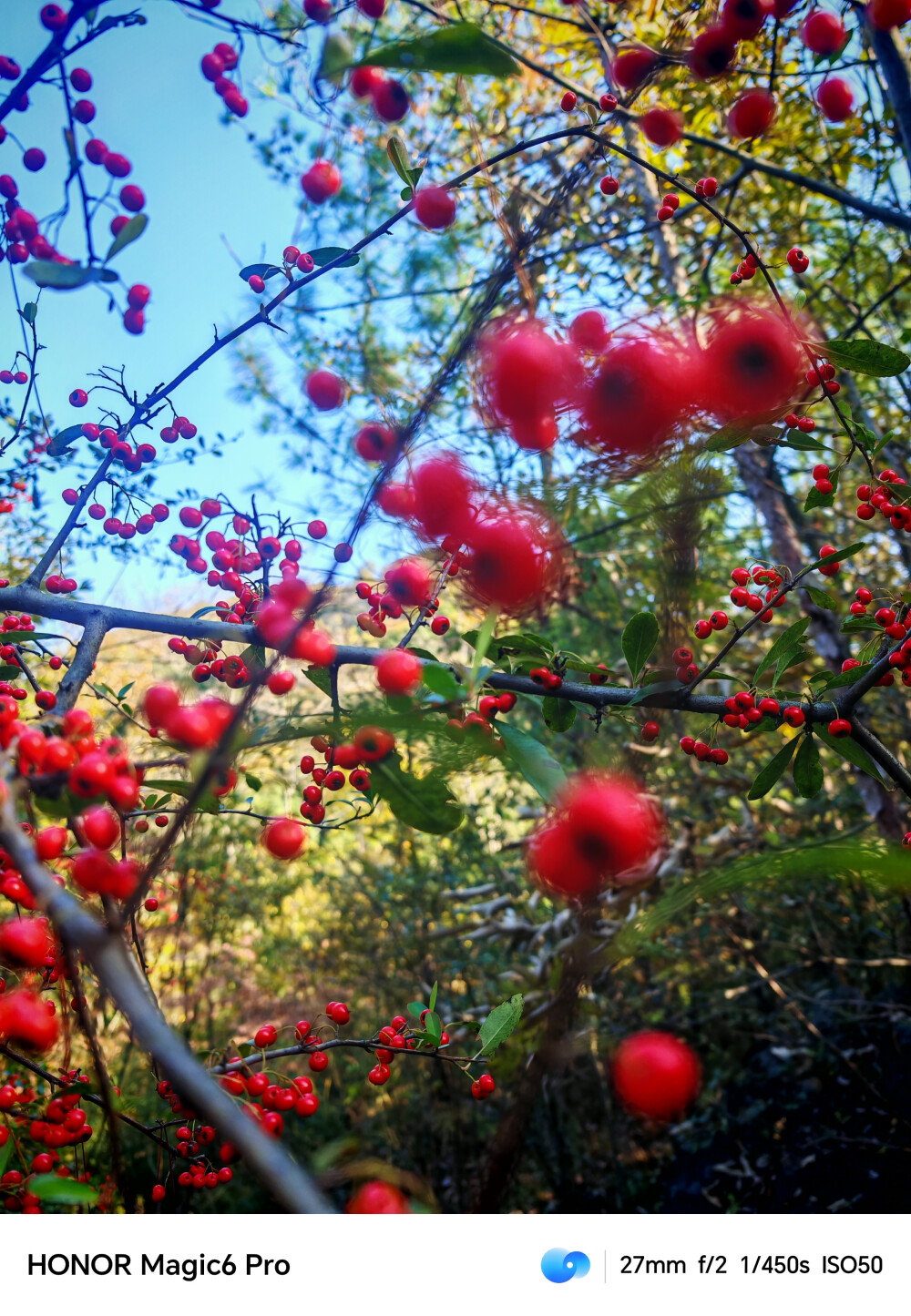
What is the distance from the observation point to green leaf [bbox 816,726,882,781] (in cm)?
70

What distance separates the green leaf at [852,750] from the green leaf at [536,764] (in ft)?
1.23

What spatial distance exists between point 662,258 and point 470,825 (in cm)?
183

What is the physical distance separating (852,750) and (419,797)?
0.48 m

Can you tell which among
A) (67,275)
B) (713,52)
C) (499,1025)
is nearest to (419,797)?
(499,1025)

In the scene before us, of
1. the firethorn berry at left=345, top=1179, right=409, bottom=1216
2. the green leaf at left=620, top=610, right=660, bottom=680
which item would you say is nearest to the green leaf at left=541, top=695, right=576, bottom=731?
the green leaf at left=620, top=610, right=660, bottom=680

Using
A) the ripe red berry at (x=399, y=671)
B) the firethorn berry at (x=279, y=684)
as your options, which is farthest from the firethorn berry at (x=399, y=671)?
the firethorn berry at (x=279, y=684)

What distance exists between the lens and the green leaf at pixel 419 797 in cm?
51

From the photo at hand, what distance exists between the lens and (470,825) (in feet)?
7.86

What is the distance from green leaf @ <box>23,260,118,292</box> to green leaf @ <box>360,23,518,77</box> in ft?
0.70

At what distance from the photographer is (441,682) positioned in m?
0.46

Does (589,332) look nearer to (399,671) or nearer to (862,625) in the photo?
(399,671)
